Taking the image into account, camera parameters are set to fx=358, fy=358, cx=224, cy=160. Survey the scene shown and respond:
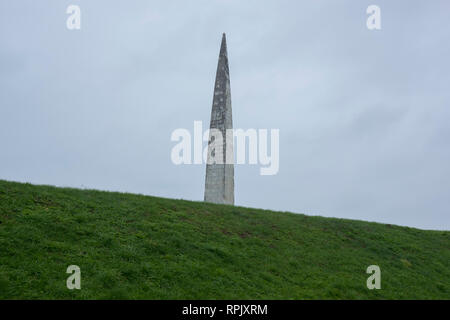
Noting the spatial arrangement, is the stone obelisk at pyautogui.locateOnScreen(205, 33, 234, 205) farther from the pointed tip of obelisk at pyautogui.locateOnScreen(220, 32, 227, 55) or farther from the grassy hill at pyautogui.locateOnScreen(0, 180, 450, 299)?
the grassy hill at pyautogui.locateOnScreen(0, 180, 450, 299)

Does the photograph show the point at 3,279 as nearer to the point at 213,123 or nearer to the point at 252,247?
the point at 252,247

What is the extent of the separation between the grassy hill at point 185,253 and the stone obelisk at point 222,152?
545cm

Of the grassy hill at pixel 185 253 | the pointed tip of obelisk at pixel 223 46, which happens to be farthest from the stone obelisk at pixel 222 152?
the grassy hill at pixel 185 253

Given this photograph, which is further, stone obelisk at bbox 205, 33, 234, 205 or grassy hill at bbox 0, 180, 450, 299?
stone obelisk at bbox 205, 33, 234, 205

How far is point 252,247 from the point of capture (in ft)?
51.8

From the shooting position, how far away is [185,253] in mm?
13680

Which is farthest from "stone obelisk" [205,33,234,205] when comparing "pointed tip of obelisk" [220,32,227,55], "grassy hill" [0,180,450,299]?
"grassy hill" [0,180,450,299]

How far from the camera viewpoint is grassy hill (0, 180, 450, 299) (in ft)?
35.6

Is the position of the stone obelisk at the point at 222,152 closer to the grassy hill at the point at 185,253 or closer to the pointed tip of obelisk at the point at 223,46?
the pointed tip of obelisk at the point at 223,46

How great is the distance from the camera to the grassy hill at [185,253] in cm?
1084

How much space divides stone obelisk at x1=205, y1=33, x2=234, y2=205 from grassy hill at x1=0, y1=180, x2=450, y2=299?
17.9ft

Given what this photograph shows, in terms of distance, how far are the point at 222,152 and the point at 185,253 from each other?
1407cm

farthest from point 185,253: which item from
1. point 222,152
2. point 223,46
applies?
point 223,46
